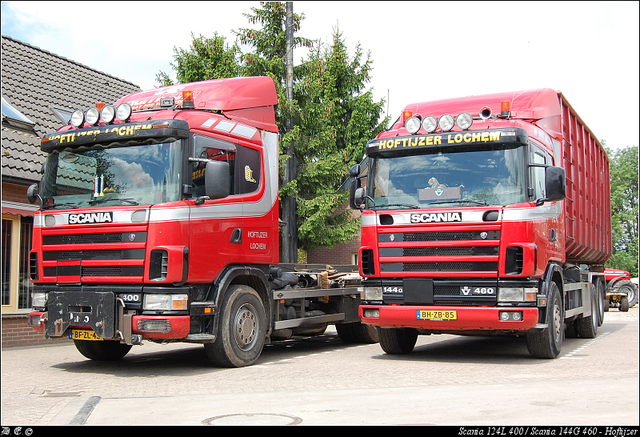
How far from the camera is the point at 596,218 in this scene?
1570 centimetres

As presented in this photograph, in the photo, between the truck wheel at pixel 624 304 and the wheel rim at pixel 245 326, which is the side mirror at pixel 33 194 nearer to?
the wheel rim at pixel 245 326

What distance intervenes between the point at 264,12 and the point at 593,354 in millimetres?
17147

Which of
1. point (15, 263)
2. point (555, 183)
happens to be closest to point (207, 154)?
point (555, 183)

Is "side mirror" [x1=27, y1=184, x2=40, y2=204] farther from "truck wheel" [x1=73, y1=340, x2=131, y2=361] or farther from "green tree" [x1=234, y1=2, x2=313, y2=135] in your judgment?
"green tree" [x1=234, y1=2, x2=313, y2=135]

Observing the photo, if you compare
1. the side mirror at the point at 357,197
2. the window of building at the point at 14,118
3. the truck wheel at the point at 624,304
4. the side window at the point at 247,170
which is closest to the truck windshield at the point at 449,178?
the side mirror at the point at 357,197

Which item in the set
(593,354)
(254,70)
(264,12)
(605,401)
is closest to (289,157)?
(254,70)

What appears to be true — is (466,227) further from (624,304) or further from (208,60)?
(624,304)

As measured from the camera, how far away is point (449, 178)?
9.77 m

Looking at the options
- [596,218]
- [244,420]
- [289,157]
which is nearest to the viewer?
[244,420]

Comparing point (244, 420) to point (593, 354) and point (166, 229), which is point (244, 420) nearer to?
point (166, 229)

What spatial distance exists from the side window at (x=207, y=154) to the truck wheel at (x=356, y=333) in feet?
15.4

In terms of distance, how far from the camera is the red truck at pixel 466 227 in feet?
30.7

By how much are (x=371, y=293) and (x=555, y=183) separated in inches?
118

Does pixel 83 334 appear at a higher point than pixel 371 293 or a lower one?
lower
